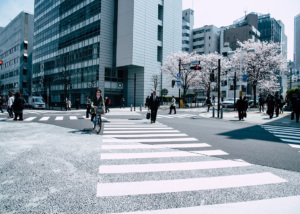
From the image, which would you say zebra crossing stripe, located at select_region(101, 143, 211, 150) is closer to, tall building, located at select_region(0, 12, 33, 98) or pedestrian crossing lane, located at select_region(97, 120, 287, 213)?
pedestrian crossing lane, located at select_region(97, 120, 287, 213)

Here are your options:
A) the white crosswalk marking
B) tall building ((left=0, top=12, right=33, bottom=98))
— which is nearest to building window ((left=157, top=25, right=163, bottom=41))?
the white crosswalk marking

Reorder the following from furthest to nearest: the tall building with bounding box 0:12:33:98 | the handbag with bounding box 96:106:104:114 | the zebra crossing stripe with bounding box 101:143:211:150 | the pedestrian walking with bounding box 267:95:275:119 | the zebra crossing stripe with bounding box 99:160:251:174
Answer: the tall building with bounding box 0:12:33:98, the pedestrian walking with bounding box 267:95:275:119, the handbag with bounding box 96:106:104:114, the zebra crossing stripe with bounding box 101:143:211:150, the zebra crossing stripe with bounding box 99:160:251:174

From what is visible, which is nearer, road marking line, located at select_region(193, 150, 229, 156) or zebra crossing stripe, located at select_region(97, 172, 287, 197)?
zebra crossing stripe, located at select_region(97, 172, 287, 197)

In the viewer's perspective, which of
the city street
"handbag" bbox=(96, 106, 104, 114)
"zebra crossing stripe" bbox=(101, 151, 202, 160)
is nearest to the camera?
the city street

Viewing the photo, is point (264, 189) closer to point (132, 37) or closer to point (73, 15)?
point (132, 37)

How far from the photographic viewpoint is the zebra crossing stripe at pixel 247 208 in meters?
2.38

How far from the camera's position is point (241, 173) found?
3740mm

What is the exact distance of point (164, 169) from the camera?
155 inches

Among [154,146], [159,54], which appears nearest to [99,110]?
A: [154,146]

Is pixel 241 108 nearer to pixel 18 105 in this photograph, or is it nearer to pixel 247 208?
pixel 247 208

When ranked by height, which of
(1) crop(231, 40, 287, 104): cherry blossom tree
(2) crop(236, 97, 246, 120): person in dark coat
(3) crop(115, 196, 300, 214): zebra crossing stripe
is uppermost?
(1) crop(231, 40, 287, 104): cherry blossom tree

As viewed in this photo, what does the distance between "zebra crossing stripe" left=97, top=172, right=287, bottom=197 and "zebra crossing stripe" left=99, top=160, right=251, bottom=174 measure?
57 cm

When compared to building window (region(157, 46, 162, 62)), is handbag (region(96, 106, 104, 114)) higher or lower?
lower

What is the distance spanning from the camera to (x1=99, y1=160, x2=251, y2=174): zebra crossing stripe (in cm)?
385
